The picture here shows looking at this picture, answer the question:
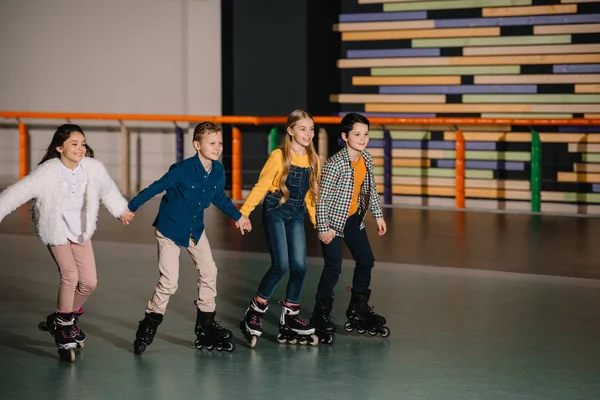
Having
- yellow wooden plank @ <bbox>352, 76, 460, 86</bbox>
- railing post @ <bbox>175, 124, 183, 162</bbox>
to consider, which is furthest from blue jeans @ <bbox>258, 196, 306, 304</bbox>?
railing post @ <bbox>175, 124, 183, 162</bbox>

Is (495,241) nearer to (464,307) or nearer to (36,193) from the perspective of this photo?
(464,307)

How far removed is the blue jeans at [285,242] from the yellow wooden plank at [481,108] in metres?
8.09

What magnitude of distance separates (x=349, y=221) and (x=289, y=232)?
0.43m

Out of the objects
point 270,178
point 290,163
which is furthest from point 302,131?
point 270,178

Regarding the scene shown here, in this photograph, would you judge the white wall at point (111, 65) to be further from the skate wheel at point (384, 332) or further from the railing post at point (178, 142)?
the skate wheel at point (384, 332)

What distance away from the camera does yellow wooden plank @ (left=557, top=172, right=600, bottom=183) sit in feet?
47.0

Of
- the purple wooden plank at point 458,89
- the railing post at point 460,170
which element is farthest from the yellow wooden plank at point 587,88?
the railing post at point 460,170

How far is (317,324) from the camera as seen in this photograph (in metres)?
7.22

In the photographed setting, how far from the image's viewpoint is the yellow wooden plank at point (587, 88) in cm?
1430

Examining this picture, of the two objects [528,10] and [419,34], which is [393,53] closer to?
[419,34]

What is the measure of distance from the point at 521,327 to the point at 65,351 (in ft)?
9.53

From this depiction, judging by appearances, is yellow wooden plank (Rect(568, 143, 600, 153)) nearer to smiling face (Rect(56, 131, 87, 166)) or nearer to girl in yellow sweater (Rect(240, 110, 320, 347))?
girl in yellow sweater (Rect(240, 110, 320, 347))

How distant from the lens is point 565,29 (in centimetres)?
1438

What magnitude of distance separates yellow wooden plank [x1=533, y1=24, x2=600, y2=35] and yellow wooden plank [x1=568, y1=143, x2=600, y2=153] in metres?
1.37
